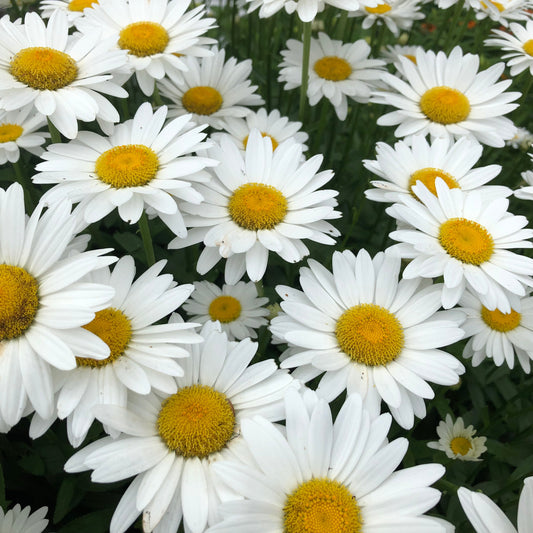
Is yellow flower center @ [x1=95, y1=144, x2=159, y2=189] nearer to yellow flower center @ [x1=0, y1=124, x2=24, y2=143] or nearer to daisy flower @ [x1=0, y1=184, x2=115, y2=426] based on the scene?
daisy flower @ [x1=0, y1=184, x2=115, y2=426]

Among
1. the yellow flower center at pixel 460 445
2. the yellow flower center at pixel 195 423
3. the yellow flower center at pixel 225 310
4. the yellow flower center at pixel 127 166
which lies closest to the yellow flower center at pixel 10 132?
the yellow flower center at pixel 127 166

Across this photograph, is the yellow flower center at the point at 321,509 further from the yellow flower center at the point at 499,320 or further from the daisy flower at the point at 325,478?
the yellow flower center at the point at 499,320

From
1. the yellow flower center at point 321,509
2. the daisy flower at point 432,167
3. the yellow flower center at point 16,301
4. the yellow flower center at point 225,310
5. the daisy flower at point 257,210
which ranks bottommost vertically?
the yellow flower center at point 225,310

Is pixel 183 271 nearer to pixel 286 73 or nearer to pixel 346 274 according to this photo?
pixel 346 274

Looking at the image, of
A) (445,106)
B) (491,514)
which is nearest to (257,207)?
(491,514)

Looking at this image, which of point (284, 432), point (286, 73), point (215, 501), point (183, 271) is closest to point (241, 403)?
point (284, 432)

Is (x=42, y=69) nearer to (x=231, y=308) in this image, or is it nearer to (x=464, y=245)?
(x=231, y=308)
